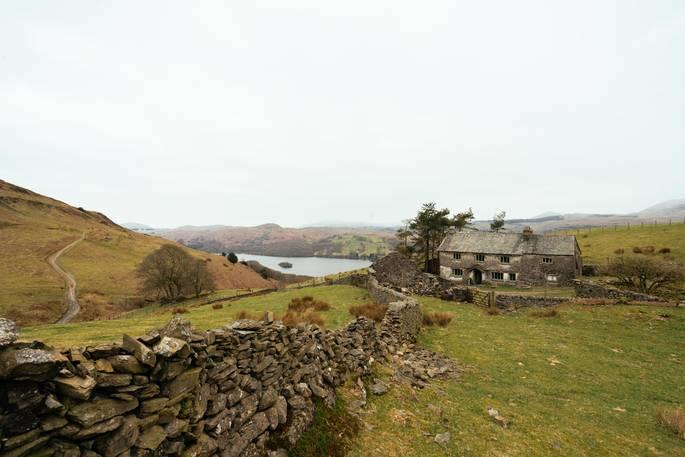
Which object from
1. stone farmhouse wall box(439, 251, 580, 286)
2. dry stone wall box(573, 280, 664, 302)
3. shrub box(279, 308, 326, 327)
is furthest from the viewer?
stone farmhouse wall box(439, 251, 580, 286)

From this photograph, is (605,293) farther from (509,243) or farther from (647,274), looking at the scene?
(509,243)

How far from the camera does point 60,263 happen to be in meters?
46.6

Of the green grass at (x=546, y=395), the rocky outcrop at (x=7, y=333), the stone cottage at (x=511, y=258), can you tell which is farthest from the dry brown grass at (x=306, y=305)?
the stone cottage at (x=511, y=258)

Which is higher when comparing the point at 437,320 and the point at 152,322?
the point at 152,322

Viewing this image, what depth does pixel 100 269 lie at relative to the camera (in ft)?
157

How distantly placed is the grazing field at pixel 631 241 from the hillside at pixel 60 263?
64.0m

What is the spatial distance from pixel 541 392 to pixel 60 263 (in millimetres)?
61769

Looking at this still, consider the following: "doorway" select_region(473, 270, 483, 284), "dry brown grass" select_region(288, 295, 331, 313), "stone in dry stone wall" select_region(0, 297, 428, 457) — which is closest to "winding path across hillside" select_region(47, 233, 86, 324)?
"dry brown grass" select_region(288, 295, 331, 313)

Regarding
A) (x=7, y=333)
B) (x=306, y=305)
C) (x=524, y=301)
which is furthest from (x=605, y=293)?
(x=7, y=333)

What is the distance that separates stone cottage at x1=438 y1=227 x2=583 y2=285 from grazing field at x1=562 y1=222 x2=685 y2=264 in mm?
8021

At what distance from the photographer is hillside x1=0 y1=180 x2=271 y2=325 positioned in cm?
3180

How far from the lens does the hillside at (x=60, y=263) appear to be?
3180 cm

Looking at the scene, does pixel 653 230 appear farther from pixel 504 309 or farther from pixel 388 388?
pixel 388 388

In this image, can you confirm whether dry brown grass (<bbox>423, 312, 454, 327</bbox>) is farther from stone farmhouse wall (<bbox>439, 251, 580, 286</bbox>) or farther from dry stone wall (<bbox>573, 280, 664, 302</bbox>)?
stone farmhouse wall (<bbox>439, 251, 580, 286</bbox>)
